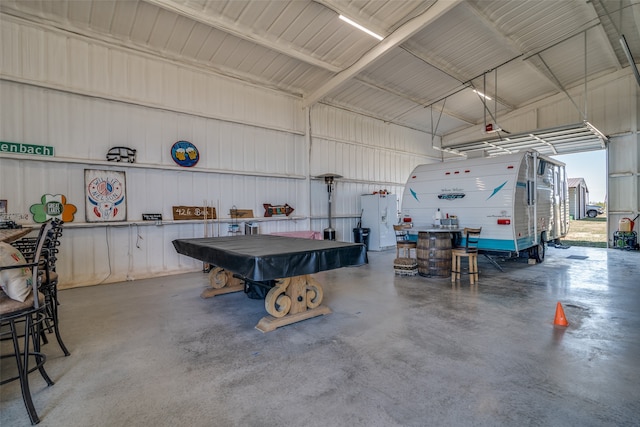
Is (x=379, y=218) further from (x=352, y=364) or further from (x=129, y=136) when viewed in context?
(x=352, y=364)

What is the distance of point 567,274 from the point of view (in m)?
5.86

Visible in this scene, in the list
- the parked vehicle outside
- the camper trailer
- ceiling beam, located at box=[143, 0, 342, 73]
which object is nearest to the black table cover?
the camper trailer

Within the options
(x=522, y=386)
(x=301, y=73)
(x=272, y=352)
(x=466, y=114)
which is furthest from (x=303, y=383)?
(x=466, y=114)

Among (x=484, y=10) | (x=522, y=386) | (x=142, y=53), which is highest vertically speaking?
(x=484, y=10)

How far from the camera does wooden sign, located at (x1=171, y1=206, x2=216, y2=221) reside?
6344 mm

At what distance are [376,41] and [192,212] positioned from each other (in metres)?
5.37

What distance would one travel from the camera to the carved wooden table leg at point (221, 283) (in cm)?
463

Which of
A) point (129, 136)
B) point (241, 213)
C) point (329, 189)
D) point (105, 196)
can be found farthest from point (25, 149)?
point (329, 189)

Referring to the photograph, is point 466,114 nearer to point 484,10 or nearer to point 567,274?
point 484,10

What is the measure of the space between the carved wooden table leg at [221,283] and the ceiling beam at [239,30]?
4291 millimetres

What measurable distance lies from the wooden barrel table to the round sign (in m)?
5.00

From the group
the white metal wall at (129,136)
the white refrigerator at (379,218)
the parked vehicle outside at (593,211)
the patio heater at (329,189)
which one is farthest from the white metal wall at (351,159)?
the parked vehicle outside at (593,211)

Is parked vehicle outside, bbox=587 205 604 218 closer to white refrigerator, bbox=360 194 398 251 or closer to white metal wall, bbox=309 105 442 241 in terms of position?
white metal wall, bbox=309 105 442 241

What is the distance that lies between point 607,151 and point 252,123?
1117 centimetres
